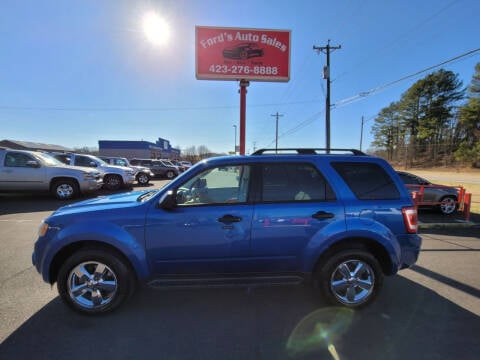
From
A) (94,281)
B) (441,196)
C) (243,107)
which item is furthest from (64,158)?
(441,196)

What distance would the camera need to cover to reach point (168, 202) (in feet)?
8.48

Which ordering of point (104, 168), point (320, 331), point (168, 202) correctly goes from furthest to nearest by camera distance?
point (104, 168), point (168, 202), point (320, 331)

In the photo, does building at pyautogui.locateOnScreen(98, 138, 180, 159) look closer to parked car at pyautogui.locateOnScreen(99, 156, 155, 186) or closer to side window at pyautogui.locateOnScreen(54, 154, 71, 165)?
parked car at pyautogui.locateOnScreen(99, 156, 155, 186)

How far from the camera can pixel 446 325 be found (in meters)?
2.54

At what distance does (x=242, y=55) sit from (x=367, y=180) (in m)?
8.88

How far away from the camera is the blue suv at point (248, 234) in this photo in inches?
104

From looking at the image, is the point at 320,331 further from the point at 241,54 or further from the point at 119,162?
the point at 119,162

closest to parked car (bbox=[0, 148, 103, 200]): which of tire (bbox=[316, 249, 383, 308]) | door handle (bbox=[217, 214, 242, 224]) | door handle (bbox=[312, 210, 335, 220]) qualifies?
door handle (bbox=[217, 214, 242, 224])

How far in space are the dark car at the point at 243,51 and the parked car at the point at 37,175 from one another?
761 cm

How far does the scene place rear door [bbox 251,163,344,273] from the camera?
2693mm

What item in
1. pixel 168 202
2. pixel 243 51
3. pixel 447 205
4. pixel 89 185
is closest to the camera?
pixel 168 202

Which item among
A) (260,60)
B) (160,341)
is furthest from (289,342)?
(260,60)

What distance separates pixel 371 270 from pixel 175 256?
2.30m

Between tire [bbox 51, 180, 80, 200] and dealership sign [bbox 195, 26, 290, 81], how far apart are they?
6.68m
